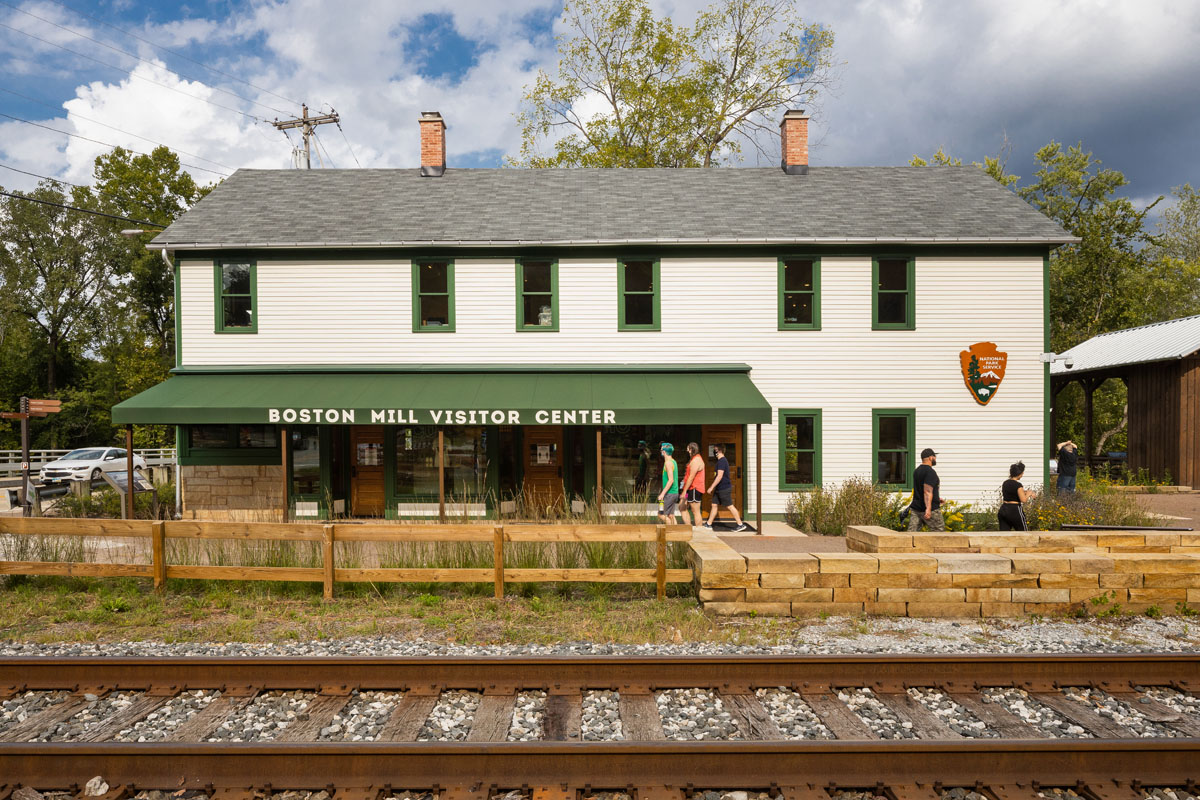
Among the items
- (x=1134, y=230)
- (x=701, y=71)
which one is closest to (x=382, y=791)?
(x=701, y=71)

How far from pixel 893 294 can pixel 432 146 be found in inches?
502

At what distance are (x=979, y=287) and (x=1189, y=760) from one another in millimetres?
12660

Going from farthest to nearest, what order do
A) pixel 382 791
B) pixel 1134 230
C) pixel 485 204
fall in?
1. pixel 1134 230
2. pixel 485 204
3. pixel 382 791

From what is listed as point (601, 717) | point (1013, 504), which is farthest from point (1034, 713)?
point (1013, 504)

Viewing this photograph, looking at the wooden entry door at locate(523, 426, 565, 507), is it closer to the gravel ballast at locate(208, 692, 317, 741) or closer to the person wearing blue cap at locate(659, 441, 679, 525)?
the person wearing blue cap at locate(659, 441, 679, 525)

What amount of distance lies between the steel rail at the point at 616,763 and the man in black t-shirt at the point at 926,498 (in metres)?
6.46

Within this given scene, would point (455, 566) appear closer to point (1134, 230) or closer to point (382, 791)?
point (382, 791)

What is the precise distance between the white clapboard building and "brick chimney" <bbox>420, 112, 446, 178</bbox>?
408cm

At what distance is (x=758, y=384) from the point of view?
14.6m

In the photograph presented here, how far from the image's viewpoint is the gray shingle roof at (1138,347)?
1930 cm

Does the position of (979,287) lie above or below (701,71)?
below

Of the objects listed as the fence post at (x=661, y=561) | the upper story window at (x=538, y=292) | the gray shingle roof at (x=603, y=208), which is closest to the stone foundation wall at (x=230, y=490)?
the gray shingle roof at (x=603, y=208)

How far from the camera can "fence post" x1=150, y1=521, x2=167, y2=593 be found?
8117 mm

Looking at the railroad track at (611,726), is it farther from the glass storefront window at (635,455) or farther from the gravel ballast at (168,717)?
the glass storefront window at (635,455)
